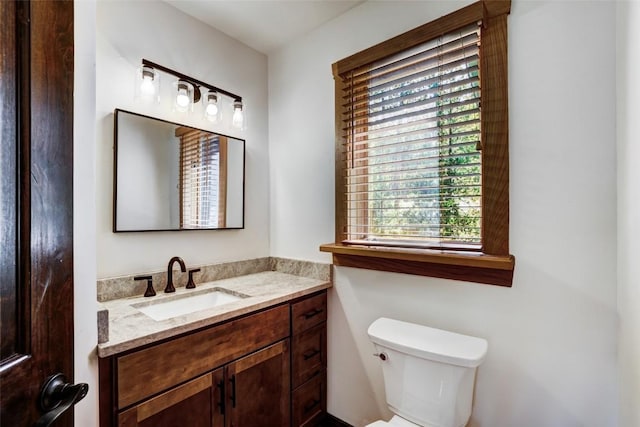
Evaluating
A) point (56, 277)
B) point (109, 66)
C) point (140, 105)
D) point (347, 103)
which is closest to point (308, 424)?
point (56, 277)

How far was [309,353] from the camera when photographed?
5.81ft

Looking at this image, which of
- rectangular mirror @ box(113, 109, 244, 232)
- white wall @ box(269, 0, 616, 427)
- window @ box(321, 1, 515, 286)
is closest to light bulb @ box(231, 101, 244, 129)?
rectangular mirror @ box(113, 109, 244, 232)

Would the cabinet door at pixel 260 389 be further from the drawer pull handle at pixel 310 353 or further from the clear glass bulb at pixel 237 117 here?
the clear glass bulb at pixel 237 117

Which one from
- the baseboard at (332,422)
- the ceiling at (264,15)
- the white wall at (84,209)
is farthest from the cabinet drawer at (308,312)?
the ceiling at (264,15)

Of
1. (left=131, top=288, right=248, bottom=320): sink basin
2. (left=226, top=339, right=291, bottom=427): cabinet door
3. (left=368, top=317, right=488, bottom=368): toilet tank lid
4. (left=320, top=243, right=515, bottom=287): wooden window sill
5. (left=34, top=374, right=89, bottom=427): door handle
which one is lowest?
(left=226, top=339, right=291, bottom=427): cabinet door

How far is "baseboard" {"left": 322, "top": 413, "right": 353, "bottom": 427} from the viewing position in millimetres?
1832

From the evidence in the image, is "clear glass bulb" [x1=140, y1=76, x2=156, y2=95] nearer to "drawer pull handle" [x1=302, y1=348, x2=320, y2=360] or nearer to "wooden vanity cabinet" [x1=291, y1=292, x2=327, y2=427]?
"wooden vanity cabinet" [x1=291, y1=292, x2=327, y2=427]

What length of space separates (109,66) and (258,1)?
0.87 metres

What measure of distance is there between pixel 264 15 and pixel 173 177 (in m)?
1.11

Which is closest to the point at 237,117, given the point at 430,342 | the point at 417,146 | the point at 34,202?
the point at 417,146

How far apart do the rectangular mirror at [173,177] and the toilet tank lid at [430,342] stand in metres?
A: 1.18

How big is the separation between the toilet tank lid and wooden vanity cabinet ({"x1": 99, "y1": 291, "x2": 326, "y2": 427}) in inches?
19.5

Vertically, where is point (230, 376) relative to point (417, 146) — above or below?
below

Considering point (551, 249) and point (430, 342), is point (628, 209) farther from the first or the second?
point (430, 342)
